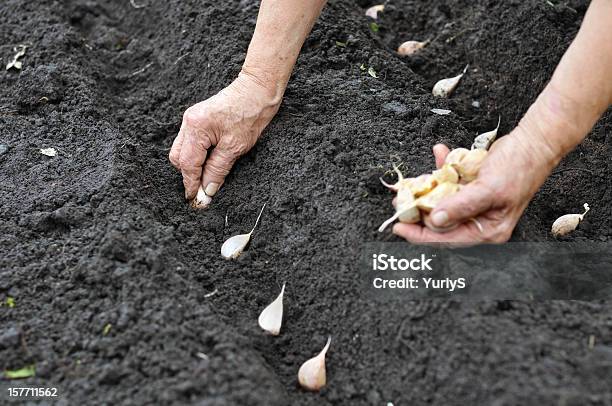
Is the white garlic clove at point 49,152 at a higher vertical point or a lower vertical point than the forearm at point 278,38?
lower

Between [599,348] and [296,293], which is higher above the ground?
[599,348]

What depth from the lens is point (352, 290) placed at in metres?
1.99

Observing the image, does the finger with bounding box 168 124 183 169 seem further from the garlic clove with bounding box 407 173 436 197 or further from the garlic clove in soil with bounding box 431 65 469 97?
the garlic clove in soil with bounding box 431 65 469 97

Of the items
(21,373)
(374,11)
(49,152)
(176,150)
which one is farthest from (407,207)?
(374,11)

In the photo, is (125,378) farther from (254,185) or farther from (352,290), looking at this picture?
(254,185)

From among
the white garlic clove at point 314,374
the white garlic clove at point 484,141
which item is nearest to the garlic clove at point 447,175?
the white garlic clove at point 314,374

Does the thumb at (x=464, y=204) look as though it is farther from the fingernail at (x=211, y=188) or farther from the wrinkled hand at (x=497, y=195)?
the fingernail at (x=211, y=188)

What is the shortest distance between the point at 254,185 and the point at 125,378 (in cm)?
88

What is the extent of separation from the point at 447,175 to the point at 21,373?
3.98 ft

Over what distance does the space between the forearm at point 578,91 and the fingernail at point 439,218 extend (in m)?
0.29

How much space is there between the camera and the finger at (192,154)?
7.70 feet

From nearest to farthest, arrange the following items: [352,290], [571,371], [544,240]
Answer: [571,371], [352,290], [544,240]

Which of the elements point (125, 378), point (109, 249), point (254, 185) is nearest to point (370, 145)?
point (254, 185)

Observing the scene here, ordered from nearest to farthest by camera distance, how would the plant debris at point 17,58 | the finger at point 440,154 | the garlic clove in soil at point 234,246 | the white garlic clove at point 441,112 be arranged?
the finger at point 440,154 → the garlic clove in soil at point 234,246 → the white garlic clove at point 441,112 → the plant debris at point 17,58
